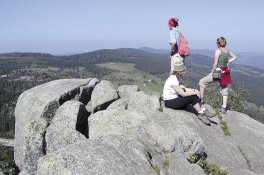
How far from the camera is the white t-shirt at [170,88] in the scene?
2189 cm

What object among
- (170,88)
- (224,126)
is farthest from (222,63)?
(170,88)

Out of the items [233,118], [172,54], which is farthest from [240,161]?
[172,54]

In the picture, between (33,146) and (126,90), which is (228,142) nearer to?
(126,90)

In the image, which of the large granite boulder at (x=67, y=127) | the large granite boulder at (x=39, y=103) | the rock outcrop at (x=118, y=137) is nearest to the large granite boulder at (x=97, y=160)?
the rock outcrop at (x=118, y=137)

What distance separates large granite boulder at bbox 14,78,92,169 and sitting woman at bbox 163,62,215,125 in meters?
8.54

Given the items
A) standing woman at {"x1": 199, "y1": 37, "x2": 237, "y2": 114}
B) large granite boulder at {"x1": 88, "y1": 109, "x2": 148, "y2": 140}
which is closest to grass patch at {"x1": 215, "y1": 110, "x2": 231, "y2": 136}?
standing woman at {"x1": 199, "y1": 37, "x2": 237, "y2": 114}

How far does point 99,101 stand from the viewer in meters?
26.7

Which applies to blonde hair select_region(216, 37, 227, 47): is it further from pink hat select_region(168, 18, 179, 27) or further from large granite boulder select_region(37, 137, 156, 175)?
large granite boulder select_region(37, 137, 156, 175)

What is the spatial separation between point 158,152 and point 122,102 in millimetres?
8185

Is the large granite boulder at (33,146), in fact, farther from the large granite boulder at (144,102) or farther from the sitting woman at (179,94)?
the sitting woman at (179,94)

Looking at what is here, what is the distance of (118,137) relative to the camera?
A: 17109 millimetres

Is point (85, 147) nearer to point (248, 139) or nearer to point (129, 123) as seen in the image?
point (129, 123)

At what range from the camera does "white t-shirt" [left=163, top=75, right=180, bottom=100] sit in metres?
21.9

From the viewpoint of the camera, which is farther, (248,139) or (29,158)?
(248,139)
